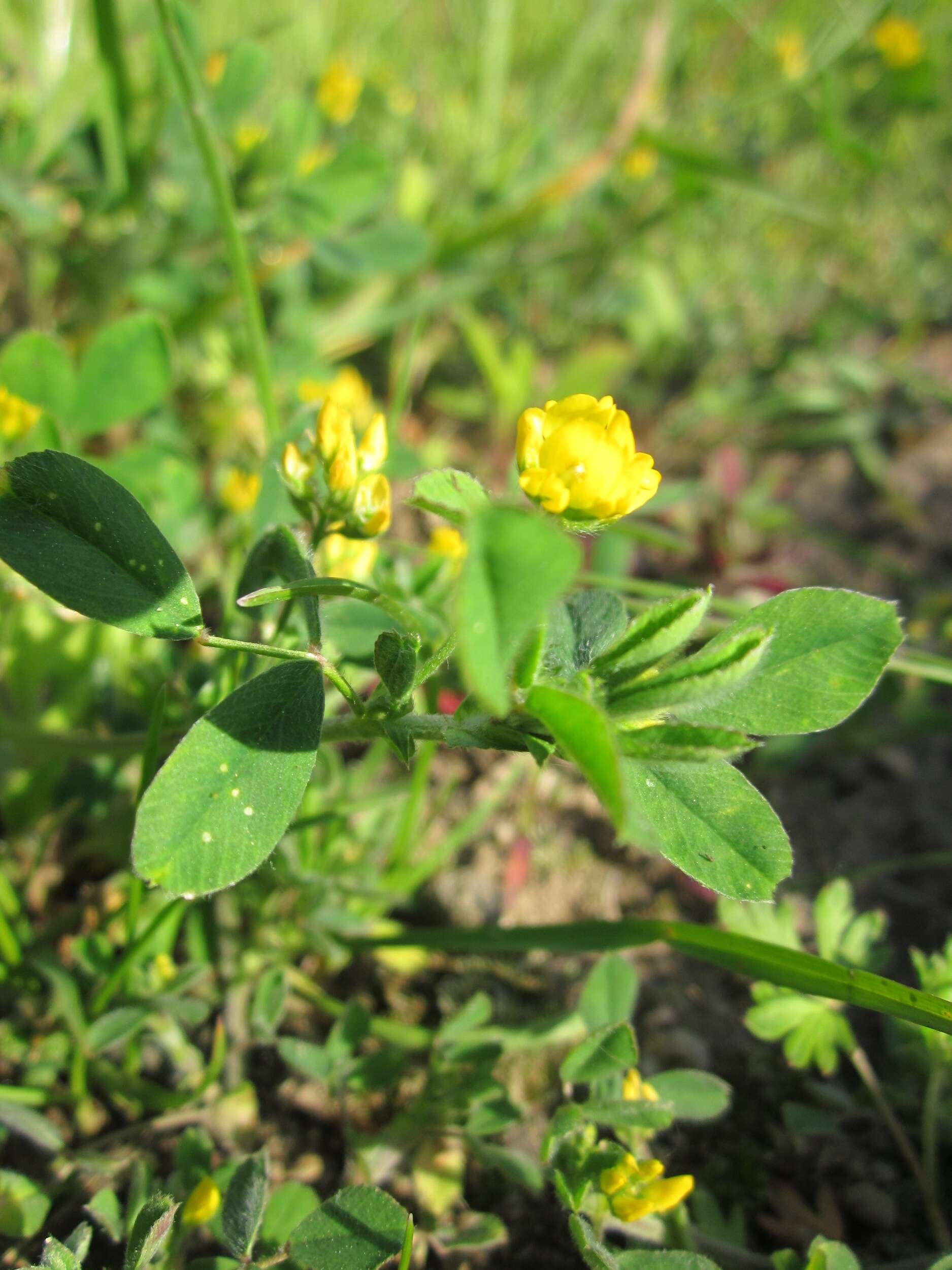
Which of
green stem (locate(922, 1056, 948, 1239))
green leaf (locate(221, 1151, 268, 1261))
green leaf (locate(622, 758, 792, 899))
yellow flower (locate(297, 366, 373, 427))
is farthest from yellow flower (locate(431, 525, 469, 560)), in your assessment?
green stem (locate(922, 1056, 948, 1239))

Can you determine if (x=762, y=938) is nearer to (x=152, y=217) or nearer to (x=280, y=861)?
(x=280, y=861)

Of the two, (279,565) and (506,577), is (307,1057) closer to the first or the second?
(279,565)

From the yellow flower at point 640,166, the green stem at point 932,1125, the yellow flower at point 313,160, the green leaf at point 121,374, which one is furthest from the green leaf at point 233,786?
the yellow flower at point 640,166

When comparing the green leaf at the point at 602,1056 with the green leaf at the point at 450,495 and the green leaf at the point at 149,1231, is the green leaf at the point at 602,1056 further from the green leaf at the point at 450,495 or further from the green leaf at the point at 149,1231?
the green leaf at the point at 450,495

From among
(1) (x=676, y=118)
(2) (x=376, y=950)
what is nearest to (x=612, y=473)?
(2) (x=376, y=950)

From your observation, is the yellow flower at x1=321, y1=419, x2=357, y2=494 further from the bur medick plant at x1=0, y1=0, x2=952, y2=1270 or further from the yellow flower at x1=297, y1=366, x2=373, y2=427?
the yellow flower at x1=297, y1=366, x2=373, y2=427
